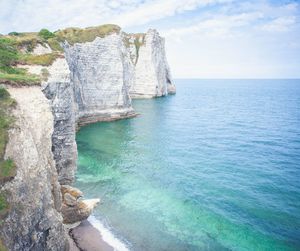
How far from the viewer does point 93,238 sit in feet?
76.3

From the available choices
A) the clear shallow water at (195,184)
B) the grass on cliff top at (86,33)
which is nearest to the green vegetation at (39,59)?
the clear shallow water at (195,184)

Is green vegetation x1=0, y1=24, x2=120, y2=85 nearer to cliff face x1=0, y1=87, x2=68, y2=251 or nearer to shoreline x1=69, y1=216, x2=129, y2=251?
cliff face x1=0, y1=87, x2=68, y2=251

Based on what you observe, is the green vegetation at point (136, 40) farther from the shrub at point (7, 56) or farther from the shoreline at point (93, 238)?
the shoreline at point (93, 238)

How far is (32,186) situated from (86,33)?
5638 centimetres

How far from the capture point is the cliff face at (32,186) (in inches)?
546

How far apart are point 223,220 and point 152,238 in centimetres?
698

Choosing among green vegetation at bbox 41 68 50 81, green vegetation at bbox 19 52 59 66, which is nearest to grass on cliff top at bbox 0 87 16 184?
green vegetation at bbox 41 68 50 81

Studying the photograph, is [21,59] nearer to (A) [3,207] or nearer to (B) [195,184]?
(A) [3,207]

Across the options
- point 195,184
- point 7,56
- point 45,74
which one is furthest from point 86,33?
point 195,184

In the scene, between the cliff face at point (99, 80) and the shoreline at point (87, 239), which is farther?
the cliff face at point (99, 80)

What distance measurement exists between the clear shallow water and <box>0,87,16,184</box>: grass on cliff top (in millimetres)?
12105

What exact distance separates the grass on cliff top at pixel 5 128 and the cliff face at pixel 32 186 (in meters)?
0.27

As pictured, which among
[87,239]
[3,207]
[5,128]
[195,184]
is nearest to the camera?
[3,207]

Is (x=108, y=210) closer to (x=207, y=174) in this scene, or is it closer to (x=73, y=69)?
(x=207, y=174)
